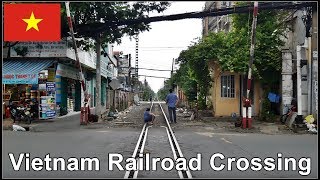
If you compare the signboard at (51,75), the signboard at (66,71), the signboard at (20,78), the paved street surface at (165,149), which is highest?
the signboard at (66,71)

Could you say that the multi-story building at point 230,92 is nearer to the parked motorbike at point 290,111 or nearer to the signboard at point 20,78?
the parked motorbike at point 290,111

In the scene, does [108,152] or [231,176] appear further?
[108,152]

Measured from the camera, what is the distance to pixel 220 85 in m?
25.8

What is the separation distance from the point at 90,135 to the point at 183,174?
315 inches

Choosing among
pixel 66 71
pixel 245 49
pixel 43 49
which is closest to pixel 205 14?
pixel 245 49

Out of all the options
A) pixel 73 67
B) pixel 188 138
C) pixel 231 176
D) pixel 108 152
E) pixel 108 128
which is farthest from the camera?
pixel 73 67

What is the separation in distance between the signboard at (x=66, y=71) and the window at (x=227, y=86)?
32.1ft

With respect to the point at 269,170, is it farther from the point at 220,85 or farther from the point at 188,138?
the point at 220,85

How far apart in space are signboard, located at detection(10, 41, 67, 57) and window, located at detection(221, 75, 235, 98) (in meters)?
9.10

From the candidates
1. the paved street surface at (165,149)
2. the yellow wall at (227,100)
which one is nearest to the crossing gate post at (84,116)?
the paved street surface at (165,149)

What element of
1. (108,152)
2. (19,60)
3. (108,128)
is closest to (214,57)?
(108,128)

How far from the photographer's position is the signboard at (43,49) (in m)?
24.6

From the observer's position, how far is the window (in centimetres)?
2547

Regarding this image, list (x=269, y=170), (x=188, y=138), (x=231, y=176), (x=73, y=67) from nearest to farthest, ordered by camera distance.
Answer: (x=231, y=176) → (x=269, y=170) → (x=188, y=138) → (x=73, y=67)
